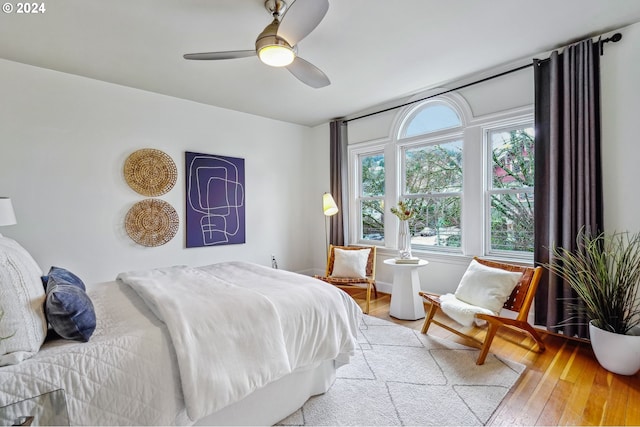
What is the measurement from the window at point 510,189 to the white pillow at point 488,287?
685 millimetres

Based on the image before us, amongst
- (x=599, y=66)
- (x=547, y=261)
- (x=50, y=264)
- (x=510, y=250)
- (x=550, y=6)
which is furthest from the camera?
(x=510, y=250)

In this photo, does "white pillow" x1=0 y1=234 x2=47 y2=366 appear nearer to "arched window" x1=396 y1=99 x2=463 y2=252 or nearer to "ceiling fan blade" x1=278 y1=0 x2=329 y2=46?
"ceiling fan blade" x1=278 y1=0 x2=329 y2=46

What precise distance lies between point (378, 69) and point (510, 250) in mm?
2285

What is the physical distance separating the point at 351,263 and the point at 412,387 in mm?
1814

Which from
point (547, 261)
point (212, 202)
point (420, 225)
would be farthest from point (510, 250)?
point (212, 202)

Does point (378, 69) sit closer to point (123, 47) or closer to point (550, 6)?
point (550, 6)

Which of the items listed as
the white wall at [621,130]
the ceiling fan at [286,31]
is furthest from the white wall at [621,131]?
the ceiling fan at [286,31]

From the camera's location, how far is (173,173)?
A: 11.9 ft

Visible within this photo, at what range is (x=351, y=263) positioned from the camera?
12.2 ft

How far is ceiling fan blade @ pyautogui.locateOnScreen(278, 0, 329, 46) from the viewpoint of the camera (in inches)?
64.7

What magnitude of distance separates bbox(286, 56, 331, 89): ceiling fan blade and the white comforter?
60.8 inches

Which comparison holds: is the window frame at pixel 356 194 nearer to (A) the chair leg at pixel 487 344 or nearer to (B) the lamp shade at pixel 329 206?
(B) the lamp shade at pixel 329 206

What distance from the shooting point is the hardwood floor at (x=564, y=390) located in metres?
1.70

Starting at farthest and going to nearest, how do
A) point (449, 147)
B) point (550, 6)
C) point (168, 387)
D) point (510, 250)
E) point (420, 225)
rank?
1. point (420, 225)
2. point (449, 147)
3. point (510, 250)
4. point (550, 6)
5. point (168, 387)
